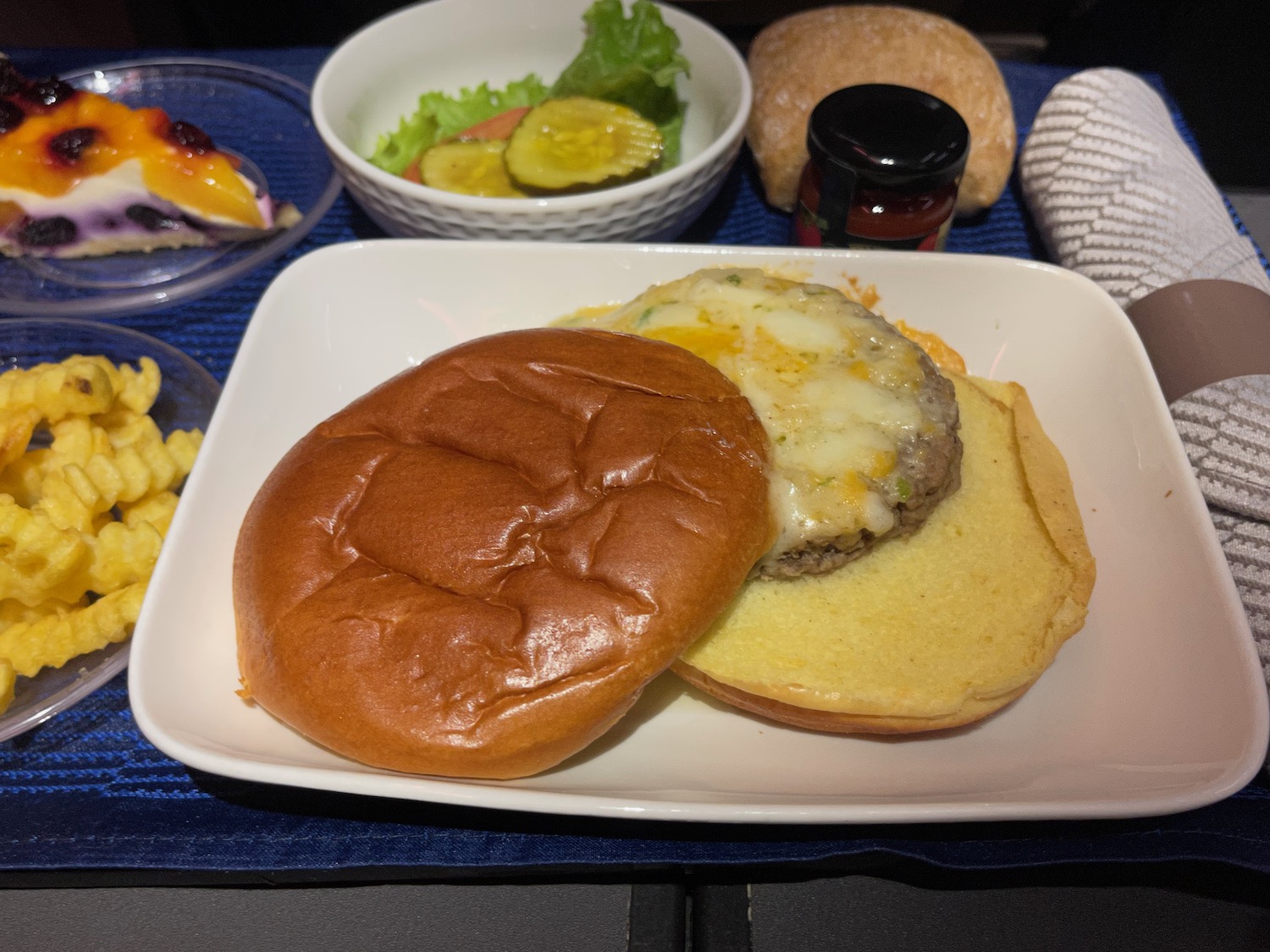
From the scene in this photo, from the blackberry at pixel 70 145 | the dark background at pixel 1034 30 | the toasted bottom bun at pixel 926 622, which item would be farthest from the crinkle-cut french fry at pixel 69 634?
the dark background at pixel 1034 30

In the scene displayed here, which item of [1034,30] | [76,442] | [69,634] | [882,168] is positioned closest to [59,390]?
[76,442]

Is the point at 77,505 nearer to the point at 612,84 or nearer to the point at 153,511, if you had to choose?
the point at 153,511

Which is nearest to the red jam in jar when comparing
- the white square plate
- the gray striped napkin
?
the white square plate

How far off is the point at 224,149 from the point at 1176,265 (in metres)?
3.15

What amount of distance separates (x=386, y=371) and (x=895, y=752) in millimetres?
1612

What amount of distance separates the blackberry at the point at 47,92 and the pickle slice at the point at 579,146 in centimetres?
151

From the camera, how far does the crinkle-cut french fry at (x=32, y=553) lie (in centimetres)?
160

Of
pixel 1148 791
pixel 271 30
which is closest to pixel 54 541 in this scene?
pixel 1148 791

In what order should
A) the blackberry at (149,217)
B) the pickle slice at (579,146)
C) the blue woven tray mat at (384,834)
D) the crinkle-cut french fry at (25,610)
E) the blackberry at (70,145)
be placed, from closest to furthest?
the blue woven tray mat at (384,834), the crinkle-cut french fry at (25,610), the pickle slice at (579,146), the blackberry at (70,145), the blackberry at (149,217)

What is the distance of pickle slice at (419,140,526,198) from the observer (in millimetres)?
2613

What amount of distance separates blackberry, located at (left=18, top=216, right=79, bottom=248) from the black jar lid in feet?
7.90

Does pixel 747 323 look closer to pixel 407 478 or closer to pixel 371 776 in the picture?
pixel 407 478

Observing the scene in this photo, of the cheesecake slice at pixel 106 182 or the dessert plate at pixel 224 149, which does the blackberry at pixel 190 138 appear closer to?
the cheesecake slice at pixel 106 182

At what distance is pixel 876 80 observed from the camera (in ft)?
9.23
